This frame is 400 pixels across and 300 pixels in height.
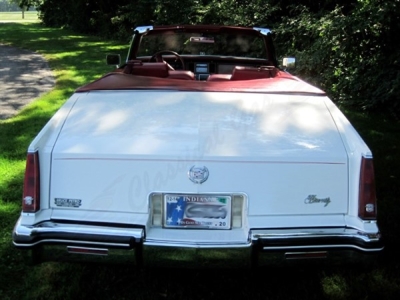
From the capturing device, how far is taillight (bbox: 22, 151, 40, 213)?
8.50ft

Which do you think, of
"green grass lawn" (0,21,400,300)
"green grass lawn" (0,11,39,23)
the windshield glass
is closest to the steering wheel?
the windshield glass

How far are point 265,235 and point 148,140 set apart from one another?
0.85 meters

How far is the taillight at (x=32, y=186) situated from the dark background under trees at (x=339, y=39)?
5573 mm

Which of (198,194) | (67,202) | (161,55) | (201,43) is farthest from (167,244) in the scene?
(201,43)

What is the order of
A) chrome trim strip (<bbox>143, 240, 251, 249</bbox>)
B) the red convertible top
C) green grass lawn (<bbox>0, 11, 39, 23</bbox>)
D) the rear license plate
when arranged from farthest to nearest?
→ green grass lawn (<bbox>0, 11, 39, 23</bbox>)
the red convertible top
the rear license plate
chrome trim strip (<bbox>143, 240, 251, 249</bbox>)

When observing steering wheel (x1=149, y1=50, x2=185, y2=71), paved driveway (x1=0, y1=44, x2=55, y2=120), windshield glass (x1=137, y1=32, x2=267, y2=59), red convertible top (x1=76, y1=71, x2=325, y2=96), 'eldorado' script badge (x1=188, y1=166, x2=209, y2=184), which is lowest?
paved driveway (x1=0, y1=44, x2=55, y2=120)

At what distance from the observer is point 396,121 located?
7148 mm

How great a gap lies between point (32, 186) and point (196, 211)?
0.92 metres

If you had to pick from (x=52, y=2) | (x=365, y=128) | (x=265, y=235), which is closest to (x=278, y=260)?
(x=265, y=235)

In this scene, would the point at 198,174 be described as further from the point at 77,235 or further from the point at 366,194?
the point at 366,194

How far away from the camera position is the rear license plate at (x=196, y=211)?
2562 mm

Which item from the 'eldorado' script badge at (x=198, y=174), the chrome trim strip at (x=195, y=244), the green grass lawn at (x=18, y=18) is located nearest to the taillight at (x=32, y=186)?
the chrome trim strip at (x=195, y=244)

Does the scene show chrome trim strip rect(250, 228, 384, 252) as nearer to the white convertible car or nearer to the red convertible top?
the white convertible car

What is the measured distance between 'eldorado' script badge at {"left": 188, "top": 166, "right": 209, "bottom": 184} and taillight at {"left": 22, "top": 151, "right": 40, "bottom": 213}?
0.85 metres
